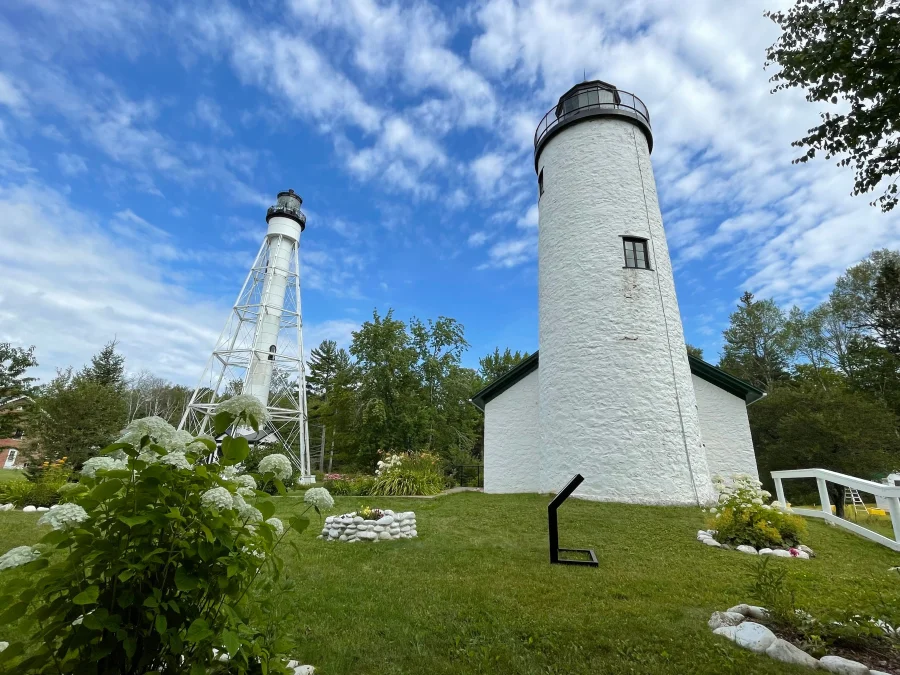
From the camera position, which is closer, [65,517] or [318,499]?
[65,517]

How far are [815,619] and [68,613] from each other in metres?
4.81

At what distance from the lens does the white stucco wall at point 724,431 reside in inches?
Result: 474

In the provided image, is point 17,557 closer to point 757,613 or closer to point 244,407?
point 244,407

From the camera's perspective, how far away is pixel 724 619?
3.48 m

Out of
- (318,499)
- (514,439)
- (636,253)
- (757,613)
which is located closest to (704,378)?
(636,253)

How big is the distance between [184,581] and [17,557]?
0.61m

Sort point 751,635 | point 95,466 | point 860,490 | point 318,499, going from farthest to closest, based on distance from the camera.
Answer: point 860,490 → point 751,635 → point 318,499 → point 95,466

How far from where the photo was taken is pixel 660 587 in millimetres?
4543

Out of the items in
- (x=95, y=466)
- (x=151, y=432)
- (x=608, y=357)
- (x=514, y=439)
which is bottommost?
(x=95, y=466)

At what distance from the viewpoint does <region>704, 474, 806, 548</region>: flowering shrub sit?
21.3ft

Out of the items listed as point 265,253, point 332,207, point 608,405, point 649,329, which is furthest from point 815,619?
point 265,253

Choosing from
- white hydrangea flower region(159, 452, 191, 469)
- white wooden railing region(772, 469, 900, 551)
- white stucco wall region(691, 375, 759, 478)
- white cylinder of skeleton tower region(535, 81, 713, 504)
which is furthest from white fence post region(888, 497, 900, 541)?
white hydrangea flower region(159, 452, 191, 469)

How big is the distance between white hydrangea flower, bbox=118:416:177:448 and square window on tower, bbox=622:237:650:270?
1165cm

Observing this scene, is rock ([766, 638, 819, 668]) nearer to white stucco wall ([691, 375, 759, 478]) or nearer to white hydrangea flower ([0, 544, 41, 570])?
white hydrangea flower ([0, 544, 41, 570])
